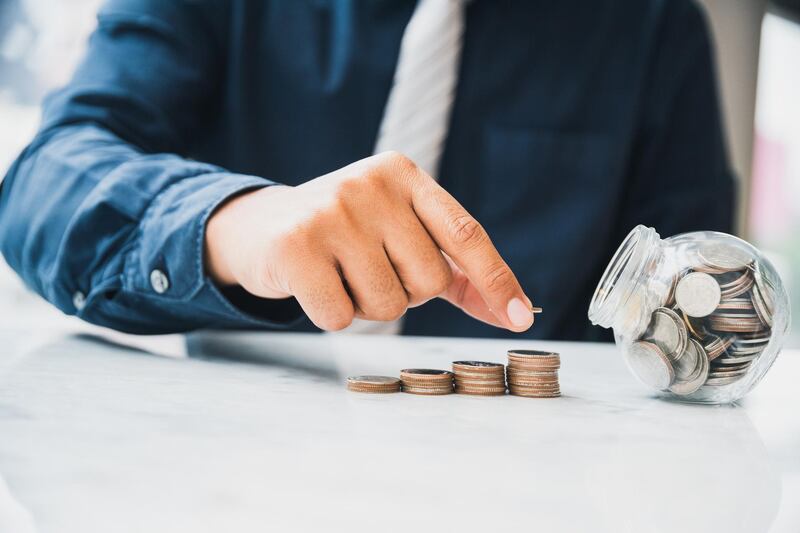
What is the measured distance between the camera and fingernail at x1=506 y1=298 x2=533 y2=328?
2.65 feet

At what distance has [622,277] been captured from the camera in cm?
76

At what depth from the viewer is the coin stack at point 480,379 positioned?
Result: 2.61 ft

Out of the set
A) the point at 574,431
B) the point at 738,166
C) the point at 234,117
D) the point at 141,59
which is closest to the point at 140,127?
the point at 141,59

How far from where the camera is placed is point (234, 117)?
166 centimetres

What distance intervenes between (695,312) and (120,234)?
0.74m

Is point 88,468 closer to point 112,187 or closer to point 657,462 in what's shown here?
point 657,462

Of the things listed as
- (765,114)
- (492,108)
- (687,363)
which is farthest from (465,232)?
(765,114)

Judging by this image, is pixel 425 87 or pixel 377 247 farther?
pixel 425 87


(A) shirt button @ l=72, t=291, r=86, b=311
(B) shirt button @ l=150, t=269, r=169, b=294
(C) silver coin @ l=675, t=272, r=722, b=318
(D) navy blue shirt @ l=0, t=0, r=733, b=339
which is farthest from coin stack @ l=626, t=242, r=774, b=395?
(D) navy blue shirt @ l=0, t=0, r=733, b=339

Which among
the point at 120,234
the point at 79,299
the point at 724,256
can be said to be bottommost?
the point at 79,299

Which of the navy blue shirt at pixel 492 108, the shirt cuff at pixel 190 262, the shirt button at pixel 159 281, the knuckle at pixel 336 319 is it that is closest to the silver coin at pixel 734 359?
the knuckle at pixel 336 319

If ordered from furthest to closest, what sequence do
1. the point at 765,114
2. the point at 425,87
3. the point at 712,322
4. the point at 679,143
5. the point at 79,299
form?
the point at 765,114 → the point at 679,143 → the point at 425,87 → the point at 79,299 → the point at 712,322

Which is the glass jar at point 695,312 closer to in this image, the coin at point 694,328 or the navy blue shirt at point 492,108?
the coin at point 694,328

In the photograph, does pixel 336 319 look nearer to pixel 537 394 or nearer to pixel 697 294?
pixel 537 394
